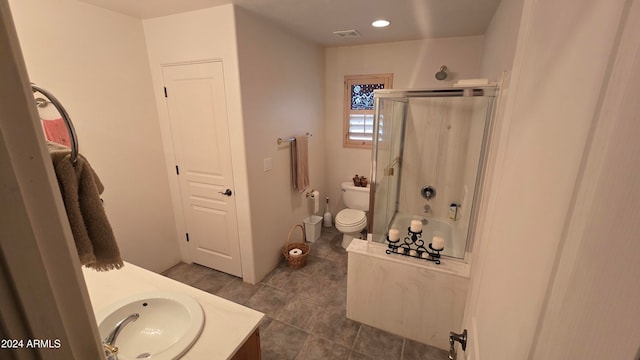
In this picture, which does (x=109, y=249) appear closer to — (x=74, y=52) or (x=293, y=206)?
(x=74, y=52)

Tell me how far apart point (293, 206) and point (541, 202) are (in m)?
2.92

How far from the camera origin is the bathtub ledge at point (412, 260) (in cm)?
185

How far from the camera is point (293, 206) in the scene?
3.24 m

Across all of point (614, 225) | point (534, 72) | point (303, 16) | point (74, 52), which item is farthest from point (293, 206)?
point (614, 225)

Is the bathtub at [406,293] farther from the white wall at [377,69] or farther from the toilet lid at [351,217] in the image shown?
the white wall at [377,69]

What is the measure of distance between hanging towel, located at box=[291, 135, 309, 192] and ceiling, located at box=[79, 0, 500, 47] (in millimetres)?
1157

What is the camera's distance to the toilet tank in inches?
138

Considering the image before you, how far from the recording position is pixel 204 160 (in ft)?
8.41

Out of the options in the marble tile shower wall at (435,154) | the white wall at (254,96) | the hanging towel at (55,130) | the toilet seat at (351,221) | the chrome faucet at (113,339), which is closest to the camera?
the chrome faucet at (113,339)

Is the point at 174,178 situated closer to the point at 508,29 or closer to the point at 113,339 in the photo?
the point at 113,339

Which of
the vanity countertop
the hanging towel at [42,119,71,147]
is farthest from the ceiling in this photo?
the vanity countertop

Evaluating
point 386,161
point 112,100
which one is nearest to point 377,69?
point 386,161

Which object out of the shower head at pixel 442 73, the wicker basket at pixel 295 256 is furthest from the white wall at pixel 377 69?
the wicker basket at pixel 295 256

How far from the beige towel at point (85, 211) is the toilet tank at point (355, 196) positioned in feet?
10.1
